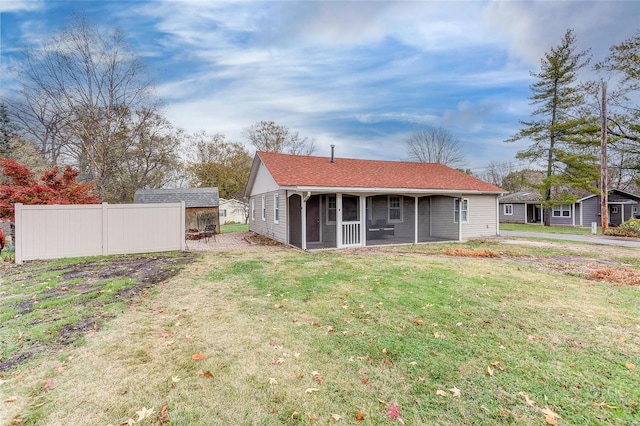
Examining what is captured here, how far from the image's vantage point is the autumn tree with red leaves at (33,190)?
1012 centimetres

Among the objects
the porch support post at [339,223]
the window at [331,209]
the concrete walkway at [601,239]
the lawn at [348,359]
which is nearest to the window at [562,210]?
the concrete walkway at [601,239]

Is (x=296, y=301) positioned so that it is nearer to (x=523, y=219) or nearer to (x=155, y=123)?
(x=155, y=123)

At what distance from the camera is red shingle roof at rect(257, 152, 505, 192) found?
1195cm

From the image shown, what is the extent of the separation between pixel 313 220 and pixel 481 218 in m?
9.23

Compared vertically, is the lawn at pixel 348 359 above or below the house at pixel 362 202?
below

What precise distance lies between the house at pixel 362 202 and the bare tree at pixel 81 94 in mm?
9618

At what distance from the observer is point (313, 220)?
13.5m

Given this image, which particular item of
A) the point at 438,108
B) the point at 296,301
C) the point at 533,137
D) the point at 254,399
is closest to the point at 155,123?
the point at 438,108

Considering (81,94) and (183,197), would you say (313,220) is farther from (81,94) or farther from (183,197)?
(81,94)

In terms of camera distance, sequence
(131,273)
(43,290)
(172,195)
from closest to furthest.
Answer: (43,290), (131,273), (172,195)

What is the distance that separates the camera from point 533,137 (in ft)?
81.4

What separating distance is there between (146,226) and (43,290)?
4.75m

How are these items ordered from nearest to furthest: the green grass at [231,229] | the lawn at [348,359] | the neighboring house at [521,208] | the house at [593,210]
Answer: the lawn at [348,359] < the green grass at [231,229] < the house at [593,210] < the neighboring house at [521,208]

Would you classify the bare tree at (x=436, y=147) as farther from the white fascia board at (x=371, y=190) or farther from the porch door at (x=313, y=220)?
the porch door at (x=313, y=220)
